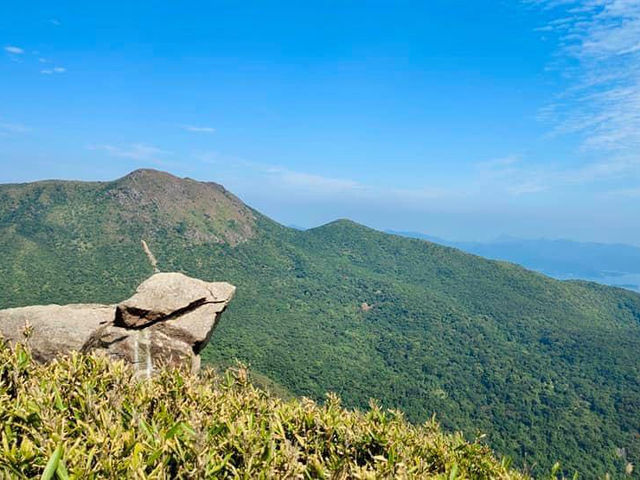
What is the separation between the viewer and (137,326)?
20125 mm

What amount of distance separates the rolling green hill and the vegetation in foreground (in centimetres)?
6821

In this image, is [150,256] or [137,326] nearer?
[137,326]

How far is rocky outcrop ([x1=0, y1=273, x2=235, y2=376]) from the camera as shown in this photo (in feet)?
59.6

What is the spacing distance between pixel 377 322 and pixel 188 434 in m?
167

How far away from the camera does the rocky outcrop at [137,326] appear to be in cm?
1816

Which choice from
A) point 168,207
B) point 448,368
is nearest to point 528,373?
point 448,368

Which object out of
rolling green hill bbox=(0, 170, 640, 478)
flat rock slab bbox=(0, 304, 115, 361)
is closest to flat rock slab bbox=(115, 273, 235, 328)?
flat rock slab bbox=(0, 304, 115, 361)

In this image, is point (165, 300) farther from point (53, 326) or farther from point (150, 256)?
point (150, 256)

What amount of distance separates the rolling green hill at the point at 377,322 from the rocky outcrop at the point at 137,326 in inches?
2348

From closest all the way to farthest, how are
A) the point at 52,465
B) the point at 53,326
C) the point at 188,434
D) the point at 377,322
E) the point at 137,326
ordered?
the point at 52,465 < the point at 188,434 < the point at 53,326 < the point at 137,326 < the point at 377,322

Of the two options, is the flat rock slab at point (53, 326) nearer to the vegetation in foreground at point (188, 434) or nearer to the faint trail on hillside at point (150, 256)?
the vegetation in foreground at point (188, 434)

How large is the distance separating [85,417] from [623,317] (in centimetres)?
22360

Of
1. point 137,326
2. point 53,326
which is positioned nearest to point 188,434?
point 137,326

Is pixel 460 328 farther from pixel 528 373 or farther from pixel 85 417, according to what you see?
pixel 85 417
